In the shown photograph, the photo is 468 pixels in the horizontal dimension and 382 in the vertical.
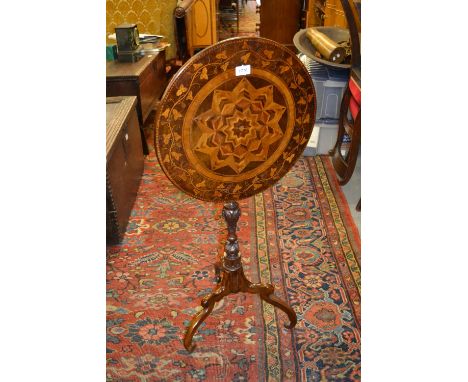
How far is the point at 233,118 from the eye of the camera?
150cm

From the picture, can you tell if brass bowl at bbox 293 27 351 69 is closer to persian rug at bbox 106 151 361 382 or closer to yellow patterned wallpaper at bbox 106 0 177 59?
persian rug at bbox 106 151 361 382

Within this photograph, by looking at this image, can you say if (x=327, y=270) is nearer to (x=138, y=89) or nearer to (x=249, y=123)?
(x=249, y=123)

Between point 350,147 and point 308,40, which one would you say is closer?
point 350,147

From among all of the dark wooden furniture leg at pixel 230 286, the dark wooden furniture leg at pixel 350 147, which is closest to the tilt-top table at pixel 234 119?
the dark wooden furniture leg at pixel 230 286

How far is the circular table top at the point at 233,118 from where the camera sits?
4.61ft

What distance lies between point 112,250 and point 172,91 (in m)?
1.59

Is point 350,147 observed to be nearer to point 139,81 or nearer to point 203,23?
point 139,81

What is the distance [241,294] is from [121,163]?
1174 millimetres

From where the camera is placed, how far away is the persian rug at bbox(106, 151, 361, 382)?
193 cm

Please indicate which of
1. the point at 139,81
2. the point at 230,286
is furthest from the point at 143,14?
the point at 230,286

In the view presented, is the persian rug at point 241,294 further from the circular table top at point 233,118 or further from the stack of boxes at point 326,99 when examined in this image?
the circular table top at point 233,118

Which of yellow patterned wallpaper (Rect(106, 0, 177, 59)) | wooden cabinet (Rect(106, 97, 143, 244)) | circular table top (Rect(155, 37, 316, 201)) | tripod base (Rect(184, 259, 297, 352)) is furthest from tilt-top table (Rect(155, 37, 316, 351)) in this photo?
yellow patterned wallpaper (Rect(106, 0, 177, 59))

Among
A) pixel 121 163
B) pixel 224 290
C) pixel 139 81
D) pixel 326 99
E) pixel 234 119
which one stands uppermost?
pixel 234 119

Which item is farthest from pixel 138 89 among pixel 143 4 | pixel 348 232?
pixel 143 4
